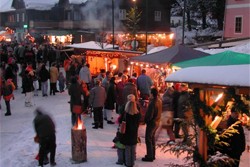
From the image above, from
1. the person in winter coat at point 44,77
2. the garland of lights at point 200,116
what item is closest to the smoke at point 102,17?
the person in winter coat at point 44,77

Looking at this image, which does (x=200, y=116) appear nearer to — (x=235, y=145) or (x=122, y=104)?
(x=235, y=145)

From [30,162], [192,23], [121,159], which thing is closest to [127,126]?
[121,159]

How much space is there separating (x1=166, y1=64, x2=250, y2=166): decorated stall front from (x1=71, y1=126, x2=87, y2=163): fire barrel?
9.35ft

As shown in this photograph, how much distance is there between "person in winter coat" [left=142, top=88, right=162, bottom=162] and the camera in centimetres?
829

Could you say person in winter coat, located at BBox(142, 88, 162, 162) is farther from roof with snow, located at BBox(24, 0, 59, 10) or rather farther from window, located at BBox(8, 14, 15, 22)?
window, located at BBox(8, 14, 15, 22)

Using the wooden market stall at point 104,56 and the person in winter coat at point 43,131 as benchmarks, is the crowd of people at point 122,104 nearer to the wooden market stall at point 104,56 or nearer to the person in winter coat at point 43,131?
the person in winter coat at point 43,131

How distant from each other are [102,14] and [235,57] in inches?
1367

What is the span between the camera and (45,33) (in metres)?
46.7

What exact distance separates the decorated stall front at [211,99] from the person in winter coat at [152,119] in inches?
77.5

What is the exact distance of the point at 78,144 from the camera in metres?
8.47

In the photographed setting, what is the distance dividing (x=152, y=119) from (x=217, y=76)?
3.08m

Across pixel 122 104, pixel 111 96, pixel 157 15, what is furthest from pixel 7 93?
pixel 157 15

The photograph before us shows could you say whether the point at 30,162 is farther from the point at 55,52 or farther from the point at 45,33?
the point at 45,33

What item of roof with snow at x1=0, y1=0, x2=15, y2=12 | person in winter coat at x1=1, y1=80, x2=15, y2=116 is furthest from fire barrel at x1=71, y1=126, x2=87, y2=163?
roof with snow at x1=0, y1=0, x2=15, y2=12
